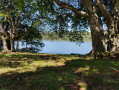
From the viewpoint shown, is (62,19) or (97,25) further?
(62,19)

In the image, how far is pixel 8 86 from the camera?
12.1ft

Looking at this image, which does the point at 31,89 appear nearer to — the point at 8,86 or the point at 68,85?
the point at 8,86

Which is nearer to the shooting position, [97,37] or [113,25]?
[97,37]

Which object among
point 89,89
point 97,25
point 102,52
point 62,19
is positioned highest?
point 62,19

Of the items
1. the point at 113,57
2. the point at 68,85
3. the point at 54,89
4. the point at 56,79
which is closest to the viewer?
the point at 54,89

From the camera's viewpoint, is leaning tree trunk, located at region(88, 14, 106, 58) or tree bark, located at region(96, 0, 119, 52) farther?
tree bark, located at region(96, 0, 119, 52)

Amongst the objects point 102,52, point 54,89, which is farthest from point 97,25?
point 54,89

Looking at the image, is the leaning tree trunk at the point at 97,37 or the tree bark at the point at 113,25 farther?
the tree bark at the point at 113,25

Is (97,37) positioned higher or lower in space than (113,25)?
lower

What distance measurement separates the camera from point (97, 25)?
8.97 meters

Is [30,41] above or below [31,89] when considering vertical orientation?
above

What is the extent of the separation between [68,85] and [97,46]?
6.21 metres

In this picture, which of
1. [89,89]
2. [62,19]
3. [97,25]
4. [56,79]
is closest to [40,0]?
[62,19]

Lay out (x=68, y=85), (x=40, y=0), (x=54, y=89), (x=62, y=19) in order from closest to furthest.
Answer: (x=54, y=89), (x=68, y=85), (x=40, y=0), (x=62, y=19)
